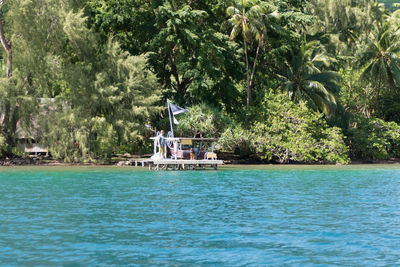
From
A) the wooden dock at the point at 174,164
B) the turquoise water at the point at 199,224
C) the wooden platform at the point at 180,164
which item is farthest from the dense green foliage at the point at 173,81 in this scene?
the turquoise water at the point at 199,224

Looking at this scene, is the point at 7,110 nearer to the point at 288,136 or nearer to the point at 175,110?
the point at 175,110

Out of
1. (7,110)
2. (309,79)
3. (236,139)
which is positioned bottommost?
(236,139)

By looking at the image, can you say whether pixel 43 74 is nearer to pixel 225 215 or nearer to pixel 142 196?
pixel 142 196

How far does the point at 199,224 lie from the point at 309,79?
111ft

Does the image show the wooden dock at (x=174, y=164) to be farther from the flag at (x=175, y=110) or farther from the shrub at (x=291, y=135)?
the shrub at (x=291, y=135)

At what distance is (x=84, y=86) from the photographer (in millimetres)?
39938

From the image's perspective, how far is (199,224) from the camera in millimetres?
14266

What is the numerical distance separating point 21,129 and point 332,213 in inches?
1187

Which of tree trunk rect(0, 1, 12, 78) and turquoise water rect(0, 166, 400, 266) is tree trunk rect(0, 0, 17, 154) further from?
turquoise water rect(0, 166, 400, 266)

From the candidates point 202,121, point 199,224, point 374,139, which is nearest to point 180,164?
point 202,121

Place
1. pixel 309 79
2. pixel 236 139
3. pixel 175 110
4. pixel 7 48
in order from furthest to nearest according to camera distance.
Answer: pixel 309 79 < pixel 236 139 < pixel 7 48 < pixel 175 110

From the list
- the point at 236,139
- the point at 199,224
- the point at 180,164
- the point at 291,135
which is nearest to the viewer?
the point at 199,224

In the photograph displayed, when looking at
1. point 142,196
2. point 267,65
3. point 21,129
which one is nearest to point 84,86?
point 21,129

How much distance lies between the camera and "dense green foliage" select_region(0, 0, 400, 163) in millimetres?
39594
